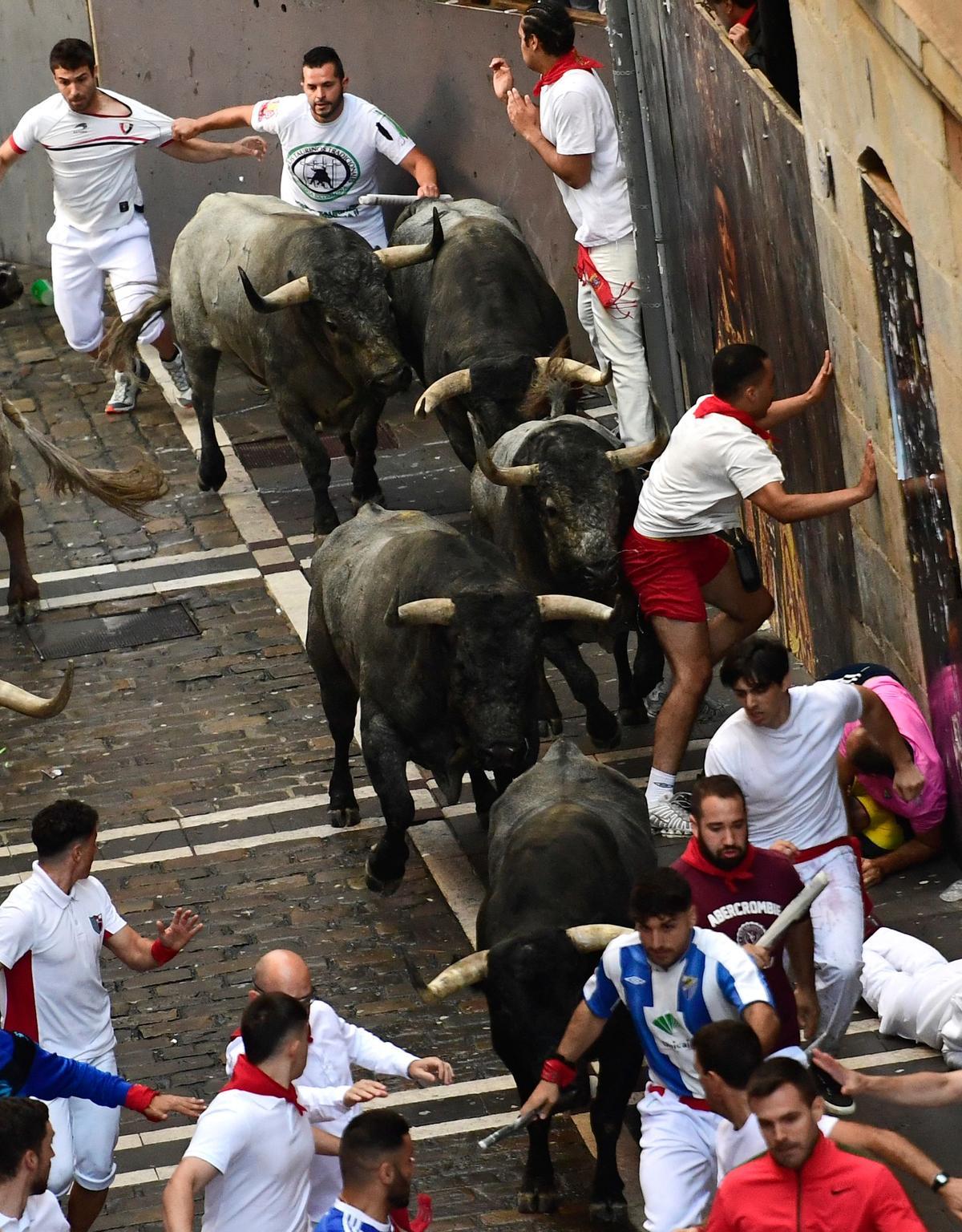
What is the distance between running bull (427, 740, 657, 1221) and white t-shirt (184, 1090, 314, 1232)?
1.09 metres

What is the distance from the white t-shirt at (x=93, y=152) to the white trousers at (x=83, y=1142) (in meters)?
11.1

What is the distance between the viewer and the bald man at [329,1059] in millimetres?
7910

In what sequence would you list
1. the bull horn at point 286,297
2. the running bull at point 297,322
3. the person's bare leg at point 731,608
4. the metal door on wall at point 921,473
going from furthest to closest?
the running bull at point 297,322 → the bull horn at point 286,297 → the person's bare leg at point 731,608 → the metal door on wall at point 921,473

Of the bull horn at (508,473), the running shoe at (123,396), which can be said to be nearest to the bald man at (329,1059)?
the bull horn at (508,473)

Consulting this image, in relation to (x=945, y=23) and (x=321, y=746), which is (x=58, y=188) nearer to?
(x=321, y=746)

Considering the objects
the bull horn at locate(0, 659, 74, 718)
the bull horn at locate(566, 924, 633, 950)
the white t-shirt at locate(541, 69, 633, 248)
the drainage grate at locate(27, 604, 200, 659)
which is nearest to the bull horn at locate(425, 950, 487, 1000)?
the bull horn at locate(566, 924, 633, 950)

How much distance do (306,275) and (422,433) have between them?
2536 mm

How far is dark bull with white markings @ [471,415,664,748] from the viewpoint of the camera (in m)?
12.3

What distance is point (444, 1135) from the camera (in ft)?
31.3

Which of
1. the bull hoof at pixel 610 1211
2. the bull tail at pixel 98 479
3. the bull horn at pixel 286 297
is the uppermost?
the bull horn at pixel 286 297

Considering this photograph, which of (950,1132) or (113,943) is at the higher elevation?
(113,943)

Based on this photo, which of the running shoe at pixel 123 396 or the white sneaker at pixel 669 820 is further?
the running shoe at pixel 123 396

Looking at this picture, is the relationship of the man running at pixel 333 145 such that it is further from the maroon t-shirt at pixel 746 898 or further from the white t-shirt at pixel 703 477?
the maroon t-shirt at pixel 746 898

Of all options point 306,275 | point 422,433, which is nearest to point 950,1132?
point 306,275
